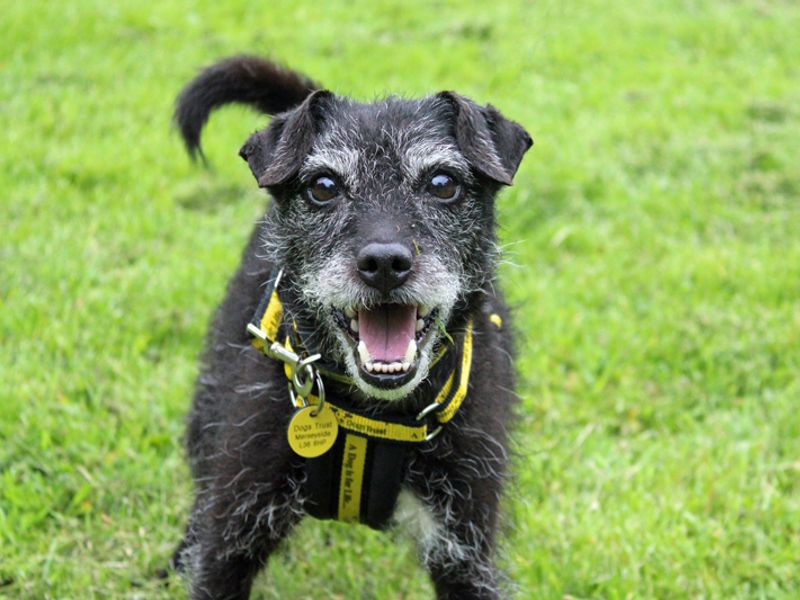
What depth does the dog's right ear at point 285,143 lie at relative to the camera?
290 centimetres

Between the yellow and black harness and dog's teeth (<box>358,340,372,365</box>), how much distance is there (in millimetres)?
187

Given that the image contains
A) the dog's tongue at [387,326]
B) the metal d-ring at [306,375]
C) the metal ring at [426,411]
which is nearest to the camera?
the dog's tongue at [387,326]

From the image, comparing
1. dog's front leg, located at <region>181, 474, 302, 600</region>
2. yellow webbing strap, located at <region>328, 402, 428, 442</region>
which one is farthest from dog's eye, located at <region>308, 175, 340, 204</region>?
dog's front leg, located at <region>181, 474, 302, 600</region>

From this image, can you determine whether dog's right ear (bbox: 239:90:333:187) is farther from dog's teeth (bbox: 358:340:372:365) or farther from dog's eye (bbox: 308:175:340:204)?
dog's teeth (bbox: 358:340:372:365)

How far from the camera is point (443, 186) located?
9.72ft

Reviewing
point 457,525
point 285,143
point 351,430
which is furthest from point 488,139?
point 457,525

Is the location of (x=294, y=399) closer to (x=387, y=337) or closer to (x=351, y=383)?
(x=351, y=383)

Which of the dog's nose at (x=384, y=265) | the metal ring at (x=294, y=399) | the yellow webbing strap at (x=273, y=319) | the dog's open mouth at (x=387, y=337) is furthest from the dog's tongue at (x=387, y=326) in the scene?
the yellow webbing strap at (x=273, y=319)

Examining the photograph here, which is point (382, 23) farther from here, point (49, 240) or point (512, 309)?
point (512, 309)

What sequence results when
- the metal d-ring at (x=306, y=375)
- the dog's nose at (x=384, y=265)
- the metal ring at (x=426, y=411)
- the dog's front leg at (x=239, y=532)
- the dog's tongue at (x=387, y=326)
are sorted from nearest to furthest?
the dog's nose at (x=384, y=265) < the dog's tongue at (x=387, y=326) < the metal d-ring at (x=306, y=375) < the metal ring at (x=426, y=411) < the dog's front leg at (x=239, y=532)

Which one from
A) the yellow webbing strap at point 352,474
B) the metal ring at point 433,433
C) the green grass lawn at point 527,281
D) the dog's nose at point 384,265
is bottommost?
the green grass lawn at point 527,281

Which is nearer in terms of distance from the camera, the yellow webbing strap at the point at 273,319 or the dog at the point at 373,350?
the dog at the point at 373,350

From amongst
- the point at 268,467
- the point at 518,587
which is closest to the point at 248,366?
the point at 268,467

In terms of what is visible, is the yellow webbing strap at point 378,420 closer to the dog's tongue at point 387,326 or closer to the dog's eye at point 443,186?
the dog's tongue at point 387,326
